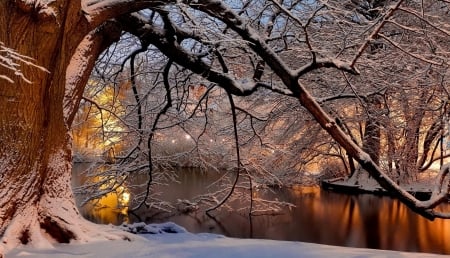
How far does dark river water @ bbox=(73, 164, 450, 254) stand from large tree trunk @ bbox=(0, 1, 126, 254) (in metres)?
4.22

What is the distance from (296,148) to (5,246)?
9.46 metres

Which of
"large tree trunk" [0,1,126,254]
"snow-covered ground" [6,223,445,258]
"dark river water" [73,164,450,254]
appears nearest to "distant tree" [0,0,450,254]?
"large tree trunk" [0,1,126,254]

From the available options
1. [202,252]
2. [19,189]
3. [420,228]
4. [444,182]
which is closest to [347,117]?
[420,228]

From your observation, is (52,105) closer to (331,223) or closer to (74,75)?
(74,75)

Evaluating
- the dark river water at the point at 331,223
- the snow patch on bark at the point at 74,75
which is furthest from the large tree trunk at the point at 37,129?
the dark river water at the point at 331,223

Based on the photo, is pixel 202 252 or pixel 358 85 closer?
pixel 202 252

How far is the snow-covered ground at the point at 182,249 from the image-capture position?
3.42 metres

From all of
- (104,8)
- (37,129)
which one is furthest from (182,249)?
(104,8)

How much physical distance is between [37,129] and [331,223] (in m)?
6.41

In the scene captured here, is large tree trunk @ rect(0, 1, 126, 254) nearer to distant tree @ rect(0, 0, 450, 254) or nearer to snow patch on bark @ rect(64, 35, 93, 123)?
distant tree @ rect(0, 0, 450, 254)

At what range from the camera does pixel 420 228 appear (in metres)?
8.26

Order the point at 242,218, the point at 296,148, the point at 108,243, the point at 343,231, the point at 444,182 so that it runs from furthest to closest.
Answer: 1. the point at 296,148
2. the point at 242,218
3. the point at 343,231
4. the point at 444,182
5. the point at 108,243

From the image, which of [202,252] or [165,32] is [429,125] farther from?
[202,252]

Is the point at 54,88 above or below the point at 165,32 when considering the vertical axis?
below
